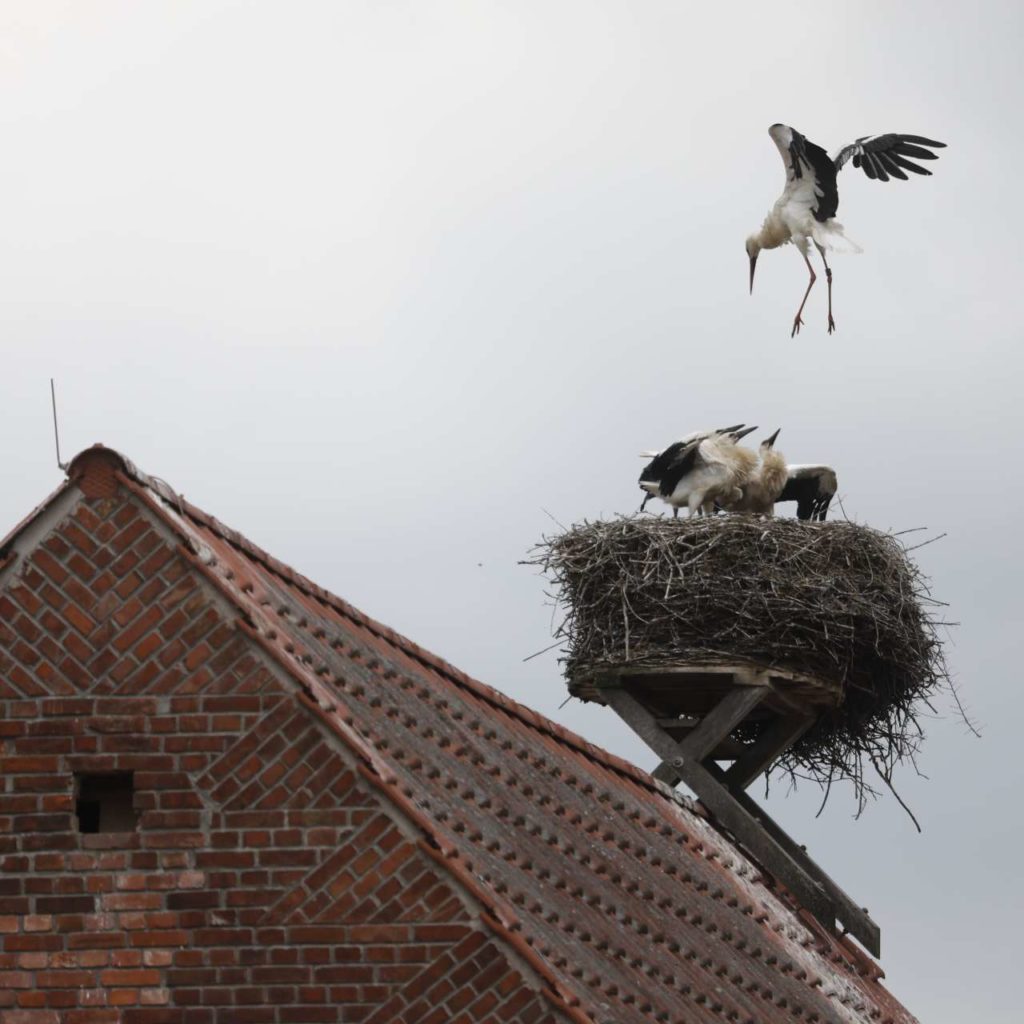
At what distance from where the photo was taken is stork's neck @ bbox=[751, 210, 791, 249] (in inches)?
808

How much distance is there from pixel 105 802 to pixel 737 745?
340 inches

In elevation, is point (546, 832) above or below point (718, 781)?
below

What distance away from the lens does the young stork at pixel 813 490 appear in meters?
19.2

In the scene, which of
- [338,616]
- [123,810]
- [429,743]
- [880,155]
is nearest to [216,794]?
[123,810]

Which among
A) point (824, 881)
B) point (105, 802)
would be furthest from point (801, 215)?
point (105, 802)

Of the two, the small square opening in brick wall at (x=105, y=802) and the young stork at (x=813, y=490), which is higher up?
the young stork at (x=813, y=490)

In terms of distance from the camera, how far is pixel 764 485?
18734mm

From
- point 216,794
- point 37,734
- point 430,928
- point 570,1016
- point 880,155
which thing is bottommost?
point 570,1016

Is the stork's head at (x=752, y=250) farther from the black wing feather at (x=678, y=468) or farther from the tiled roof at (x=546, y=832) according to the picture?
the tiled roof at (x=546, y=832)

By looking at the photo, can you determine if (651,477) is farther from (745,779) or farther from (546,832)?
(546,832)

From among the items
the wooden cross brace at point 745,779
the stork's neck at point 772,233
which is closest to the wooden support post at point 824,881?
the wooden cross brace at point 745,779

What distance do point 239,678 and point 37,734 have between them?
70 centimetres

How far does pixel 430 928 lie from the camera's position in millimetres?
8523

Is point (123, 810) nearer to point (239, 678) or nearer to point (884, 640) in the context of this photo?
point (239, 678)
